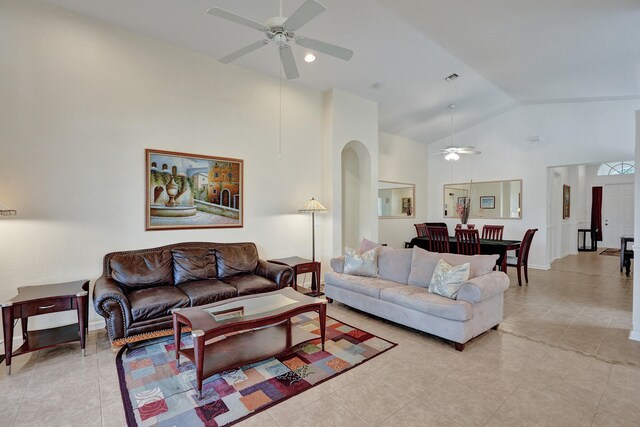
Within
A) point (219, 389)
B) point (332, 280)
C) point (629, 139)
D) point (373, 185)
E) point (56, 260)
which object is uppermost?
point (629, 139)

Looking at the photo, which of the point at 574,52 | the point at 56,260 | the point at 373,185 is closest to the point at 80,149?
the point at 56,260

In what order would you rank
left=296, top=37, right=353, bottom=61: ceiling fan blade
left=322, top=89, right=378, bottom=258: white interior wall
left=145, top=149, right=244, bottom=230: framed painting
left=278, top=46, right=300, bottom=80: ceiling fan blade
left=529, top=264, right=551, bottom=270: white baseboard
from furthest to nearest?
1. left=529, top=264, right=551, bottom=270: white baseboard
2. left=322, top=89, right=378, bottom=258: white interior wall
3. left=145, top=149, right=244, bottom=230: framed painting
4. left=278, top=46, right=300, bottom=80: ceiling fan blade
5. left=296, top=37, right=353, bottom=61: ceiling fan blade

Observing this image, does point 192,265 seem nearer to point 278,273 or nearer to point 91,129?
point 278,273

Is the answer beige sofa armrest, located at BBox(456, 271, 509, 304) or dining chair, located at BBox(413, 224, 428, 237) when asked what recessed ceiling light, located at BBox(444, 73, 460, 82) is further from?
beige sofa armrest, located at BBox(456, 271, 509, 304)

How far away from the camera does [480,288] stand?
3.04 meters

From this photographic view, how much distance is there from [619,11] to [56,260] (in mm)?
6458

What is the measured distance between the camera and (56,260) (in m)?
3.28

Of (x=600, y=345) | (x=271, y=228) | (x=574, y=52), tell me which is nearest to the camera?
(x=600, y=345)

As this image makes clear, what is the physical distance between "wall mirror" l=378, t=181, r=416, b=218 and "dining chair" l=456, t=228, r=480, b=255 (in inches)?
84.1

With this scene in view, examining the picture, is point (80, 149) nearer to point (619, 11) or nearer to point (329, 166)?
point (329, 166)

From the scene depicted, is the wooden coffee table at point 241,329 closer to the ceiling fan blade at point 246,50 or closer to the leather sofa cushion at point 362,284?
the leather sofa cushion at point 362,284

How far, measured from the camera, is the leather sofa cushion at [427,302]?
2.93 meters

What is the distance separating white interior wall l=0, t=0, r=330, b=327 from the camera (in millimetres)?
3094

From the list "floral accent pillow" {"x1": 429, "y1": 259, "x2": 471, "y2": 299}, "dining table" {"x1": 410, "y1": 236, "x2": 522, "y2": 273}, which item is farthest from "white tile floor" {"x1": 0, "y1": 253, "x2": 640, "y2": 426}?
"dining table" {"x1": 410, "y1": 236, "x2": 522, "y2": 273}
